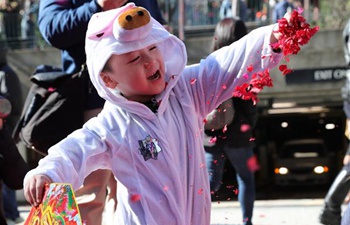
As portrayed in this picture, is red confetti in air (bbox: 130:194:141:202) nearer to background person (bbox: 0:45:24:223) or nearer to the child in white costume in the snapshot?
the child in white costume

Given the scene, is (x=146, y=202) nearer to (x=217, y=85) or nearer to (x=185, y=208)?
(x=185, y=208)

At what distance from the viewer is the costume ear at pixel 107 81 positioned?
372cm

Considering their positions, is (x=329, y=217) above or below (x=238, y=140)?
below

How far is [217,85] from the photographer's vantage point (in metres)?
3.78

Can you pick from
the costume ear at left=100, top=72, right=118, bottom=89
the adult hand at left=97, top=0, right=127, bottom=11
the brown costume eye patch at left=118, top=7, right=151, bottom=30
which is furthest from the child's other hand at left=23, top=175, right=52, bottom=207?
the adult hand at left=97, top=0, right=127, bottom=11

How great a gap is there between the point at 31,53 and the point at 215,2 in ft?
11.9

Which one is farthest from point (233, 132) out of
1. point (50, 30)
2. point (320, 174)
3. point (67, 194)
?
point (320, 174)

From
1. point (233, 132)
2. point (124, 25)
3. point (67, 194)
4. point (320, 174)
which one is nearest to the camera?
point (67, 194)

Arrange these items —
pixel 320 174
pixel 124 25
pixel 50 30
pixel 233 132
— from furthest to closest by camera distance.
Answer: pixel 320 174 < pixel 233 132 < pixel 50 30 < pixel 124 25

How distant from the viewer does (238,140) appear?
6.44 meters

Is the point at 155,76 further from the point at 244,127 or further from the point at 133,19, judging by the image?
the point at 244,127


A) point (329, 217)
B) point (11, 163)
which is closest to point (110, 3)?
point (11, 163)

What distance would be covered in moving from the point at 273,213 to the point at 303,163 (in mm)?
11981

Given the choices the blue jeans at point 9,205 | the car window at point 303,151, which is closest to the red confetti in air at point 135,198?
the blue jeans at point 9,205
